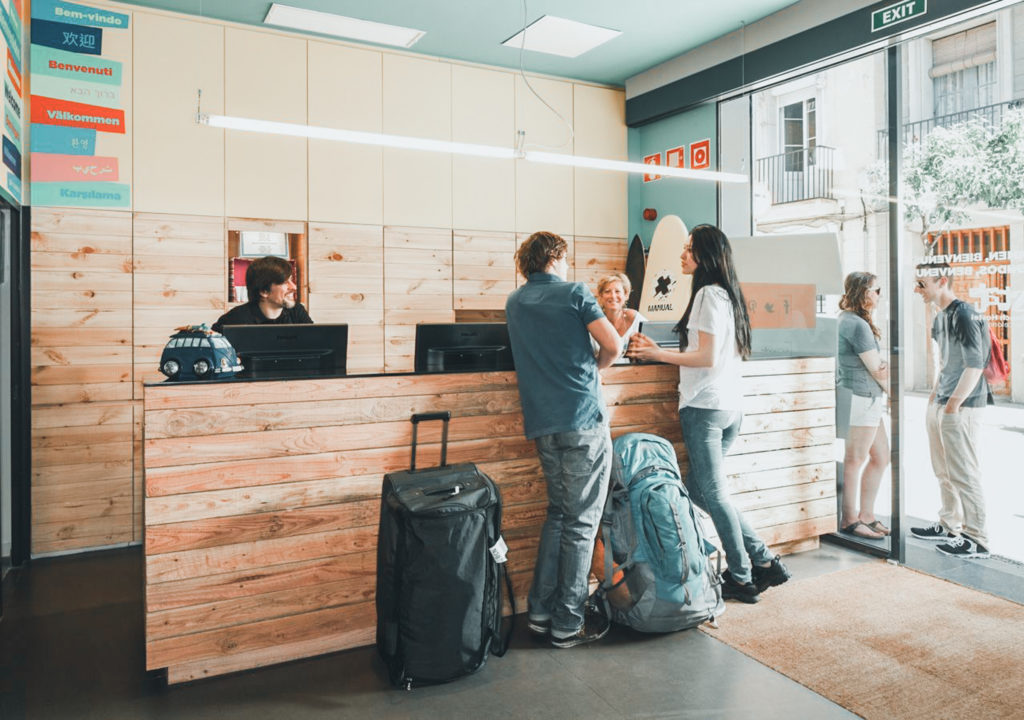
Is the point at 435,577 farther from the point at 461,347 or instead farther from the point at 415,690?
the point at 461,347

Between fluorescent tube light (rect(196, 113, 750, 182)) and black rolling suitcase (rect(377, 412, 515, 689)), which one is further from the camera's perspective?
fluorescent tube light (rect(196, 113, 750, 182))

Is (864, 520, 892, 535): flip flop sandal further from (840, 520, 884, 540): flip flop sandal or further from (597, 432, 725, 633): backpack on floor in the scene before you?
(597, 432, 725, 633): backpack on floor

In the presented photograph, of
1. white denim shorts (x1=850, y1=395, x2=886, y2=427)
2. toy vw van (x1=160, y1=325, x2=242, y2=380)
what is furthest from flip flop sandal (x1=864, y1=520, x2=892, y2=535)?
toy vw van (x1=160, y1=325, x2=242, y2=380)

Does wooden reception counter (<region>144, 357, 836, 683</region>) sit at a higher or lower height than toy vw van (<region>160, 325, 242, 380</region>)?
lower

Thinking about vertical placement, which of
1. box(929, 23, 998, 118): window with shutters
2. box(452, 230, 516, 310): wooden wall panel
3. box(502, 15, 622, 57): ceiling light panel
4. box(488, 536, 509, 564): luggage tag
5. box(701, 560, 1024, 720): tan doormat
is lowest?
box(701, 560, 1024, 720): tan doormat

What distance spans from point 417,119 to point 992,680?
14.3ft

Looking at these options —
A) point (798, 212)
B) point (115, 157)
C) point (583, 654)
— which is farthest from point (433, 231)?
point (583, 654)

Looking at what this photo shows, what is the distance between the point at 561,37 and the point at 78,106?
9.45ft

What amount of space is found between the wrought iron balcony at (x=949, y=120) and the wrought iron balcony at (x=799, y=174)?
0.37 m

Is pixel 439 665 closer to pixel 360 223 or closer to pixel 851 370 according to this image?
pixel 851 370

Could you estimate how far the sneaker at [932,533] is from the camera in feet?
12.6

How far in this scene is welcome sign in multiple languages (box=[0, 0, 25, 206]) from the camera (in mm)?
3355

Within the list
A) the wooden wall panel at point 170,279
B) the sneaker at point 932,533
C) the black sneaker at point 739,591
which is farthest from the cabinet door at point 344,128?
the sneaker at point 932,533

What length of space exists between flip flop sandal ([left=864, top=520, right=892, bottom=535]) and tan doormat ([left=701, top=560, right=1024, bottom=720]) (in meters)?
0.37
